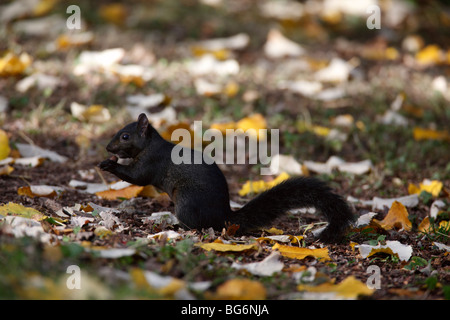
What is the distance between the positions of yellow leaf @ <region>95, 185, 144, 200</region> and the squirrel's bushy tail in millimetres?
852

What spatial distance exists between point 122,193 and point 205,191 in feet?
2.41

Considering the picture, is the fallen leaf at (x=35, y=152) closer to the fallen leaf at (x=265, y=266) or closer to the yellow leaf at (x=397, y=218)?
the fallen leaf at (x=265, y=266)

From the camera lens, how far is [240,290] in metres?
2.29

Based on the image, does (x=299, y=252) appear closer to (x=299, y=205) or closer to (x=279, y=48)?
(x=299, y=205)

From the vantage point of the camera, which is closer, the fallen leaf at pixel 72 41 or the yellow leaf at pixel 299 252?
the yellow leaf at pixel 299 252

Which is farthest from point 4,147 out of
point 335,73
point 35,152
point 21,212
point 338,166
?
point 335,73

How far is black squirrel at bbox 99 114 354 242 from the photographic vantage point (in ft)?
11.2

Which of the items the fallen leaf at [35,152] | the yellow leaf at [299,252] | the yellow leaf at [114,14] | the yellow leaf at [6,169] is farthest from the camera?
the yellow leaf at [114,14]

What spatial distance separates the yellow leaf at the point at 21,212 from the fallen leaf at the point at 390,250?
1814 millimetres

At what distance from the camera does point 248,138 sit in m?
5.46

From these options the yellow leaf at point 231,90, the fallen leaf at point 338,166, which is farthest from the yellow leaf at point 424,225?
the yellow leaf at point 231,90

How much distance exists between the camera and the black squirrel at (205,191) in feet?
11.2

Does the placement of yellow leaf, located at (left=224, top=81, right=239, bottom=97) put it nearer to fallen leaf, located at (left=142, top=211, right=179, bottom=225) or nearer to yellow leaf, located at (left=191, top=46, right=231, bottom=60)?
yellow leaf, located at (left=191, top=46, right=231, bottom=60)

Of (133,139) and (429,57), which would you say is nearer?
(133,139)
